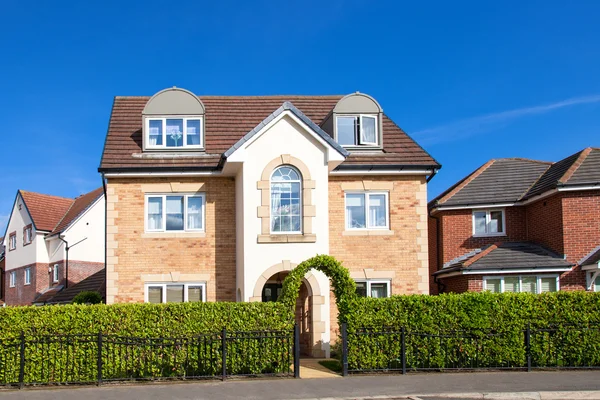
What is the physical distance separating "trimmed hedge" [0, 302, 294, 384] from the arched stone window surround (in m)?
3.35

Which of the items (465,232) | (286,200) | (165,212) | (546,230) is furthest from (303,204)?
(546,230)

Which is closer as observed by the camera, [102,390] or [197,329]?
[102,390]

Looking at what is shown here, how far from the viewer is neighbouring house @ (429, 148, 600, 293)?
22859 mm

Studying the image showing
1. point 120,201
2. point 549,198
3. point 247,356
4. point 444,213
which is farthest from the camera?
point 444,213

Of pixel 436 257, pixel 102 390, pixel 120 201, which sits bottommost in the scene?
pixel 102 390

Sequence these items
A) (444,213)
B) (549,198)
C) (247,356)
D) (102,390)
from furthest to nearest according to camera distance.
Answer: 1. (444,213)
2. (549,198)
3. (247,356)
4. (102,390)

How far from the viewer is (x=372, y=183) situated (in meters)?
21.8

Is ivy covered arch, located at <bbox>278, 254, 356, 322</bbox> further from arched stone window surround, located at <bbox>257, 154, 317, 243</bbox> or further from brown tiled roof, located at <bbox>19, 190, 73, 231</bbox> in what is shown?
brown tiled roof, located at <bbox>19, 190, 73, 231</bbox>

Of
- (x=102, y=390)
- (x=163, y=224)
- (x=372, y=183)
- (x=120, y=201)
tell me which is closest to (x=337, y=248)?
(x=372, y=183)

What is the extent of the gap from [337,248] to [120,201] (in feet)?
22.0

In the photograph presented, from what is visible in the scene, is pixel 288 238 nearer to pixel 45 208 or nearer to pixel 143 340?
pixel 143 340

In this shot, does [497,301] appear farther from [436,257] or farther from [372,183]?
[436,257]

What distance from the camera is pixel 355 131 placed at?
22.5 m

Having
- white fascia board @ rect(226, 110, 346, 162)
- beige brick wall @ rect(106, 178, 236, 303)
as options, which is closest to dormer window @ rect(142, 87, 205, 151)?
beige brick wall @ rect(106, 178, 236, 303)
